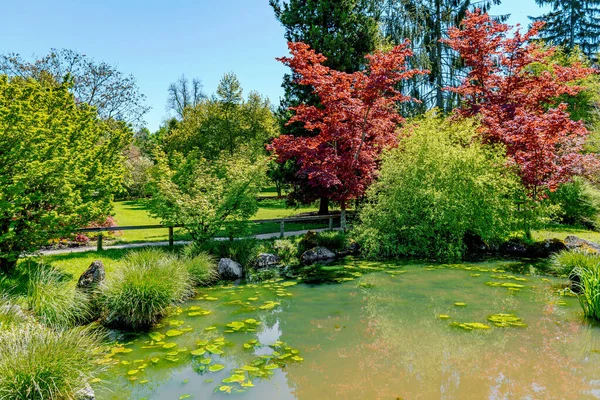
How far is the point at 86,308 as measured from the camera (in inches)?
281

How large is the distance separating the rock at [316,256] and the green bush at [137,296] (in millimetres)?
5420

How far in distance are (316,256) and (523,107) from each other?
9.71 metres

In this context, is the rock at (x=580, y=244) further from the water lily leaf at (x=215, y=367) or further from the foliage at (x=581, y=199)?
the water lily leaf at (x=215, y=367)

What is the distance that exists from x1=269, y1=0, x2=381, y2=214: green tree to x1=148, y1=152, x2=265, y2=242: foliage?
5510 millimetres

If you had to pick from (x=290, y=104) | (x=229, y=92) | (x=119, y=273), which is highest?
(x=229, y=92)

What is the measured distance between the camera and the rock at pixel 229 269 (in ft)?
35.3

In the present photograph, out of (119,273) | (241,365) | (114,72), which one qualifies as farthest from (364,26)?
(241,365)

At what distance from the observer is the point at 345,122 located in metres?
14.4

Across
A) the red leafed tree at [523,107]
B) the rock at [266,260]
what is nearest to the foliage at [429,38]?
the red leafed tree at [523,107]

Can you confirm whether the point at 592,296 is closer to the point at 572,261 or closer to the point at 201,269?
the point at 572,261

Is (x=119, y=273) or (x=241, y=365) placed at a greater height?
(x=119, y=273)

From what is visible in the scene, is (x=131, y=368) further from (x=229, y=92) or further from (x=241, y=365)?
(x=229, y=92)

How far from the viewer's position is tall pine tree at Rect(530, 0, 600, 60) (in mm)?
34375

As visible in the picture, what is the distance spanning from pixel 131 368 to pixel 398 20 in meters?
22.8
